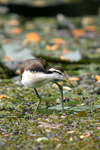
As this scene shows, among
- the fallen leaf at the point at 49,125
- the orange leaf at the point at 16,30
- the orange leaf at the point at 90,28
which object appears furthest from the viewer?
the orange leaf at the point at 90,28

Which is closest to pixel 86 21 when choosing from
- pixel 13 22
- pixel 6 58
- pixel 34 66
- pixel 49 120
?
pixel 13 22

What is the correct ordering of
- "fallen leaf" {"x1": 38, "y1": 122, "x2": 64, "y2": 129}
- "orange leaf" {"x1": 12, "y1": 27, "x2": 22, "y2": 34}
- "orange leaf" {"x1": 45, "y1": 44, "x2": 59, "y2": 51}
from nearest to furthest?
"fallen leaf" {"x1": 38, "y1": 122, "x2": 64, "y2": 129} < "orange leaf" {"x1": 45, "y1": 44, "x2": 59, "y2": 51} < "orange leaf" {"x1": 12, "y1": 27, "x2": 22, "y2": 34}

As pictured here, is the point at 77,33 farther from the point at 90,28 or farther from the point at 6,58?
the point at 6,58

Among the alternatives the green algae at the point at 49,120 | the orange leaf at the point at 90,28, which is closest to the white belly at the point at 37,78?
the green algae at the point at 49,120

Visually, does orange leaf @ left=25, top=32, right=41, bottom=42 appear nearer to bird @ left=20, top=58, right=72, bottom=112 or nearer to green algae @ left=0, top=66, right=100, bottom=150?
green algae @ left=0, top=66, right=100, bottom=150

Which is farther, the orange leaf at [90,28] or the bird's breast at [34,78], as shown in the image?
the orange leaf at [90,28]

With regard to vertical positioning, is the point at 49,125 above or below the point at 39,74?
below

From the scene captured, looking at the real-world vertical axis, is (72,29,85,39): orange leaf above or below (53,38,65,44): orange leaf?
above

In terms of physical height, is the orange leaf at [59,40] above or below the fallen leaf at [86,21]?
below

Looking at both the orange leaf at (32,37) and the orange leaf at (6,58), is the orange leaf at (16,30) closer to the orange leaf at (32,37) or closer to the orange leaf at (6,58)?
the orange leaf at (32,37)

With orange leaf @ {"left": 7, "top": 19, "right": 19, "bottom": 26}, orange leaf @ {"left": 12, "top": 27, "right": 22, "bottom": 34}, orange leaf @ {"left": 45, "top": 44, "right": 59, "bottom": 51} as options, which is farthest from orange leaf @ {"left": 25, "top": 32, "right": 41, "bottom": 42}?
orange leaf @ {"left": 7, "top": 19, "right": 19, "bottom": 26}

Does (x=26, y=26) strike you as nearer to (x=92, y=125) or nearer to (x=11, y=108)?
(x=11, y=108)

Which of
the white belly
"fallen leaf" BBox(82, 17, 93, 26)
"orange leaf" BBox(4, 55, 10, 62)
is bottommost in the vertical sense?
the white belly

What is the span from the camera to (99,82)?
270 inches
